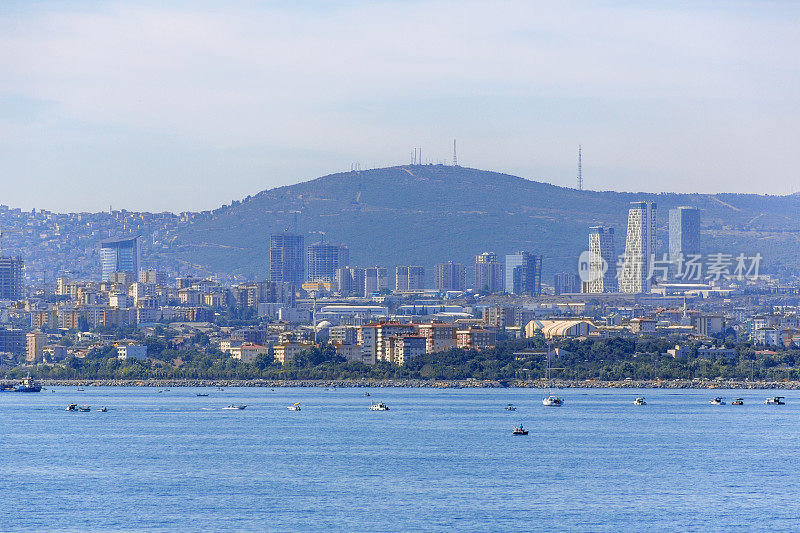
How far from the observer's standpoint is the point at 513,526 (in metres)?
35.6

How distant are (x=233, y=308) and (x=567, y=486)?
155029 mm

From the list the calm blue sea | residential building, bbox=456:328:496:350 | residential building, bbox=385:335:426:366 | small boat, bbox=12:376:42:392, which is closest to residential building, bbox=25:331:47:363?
small boat, bbox=12:376:42:392

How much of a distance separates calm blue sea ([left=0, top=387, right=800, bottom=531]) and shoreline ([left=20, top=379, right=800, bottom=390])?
85.7 feet

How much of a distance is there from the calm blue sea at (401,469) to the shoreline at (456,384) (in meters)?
26.1

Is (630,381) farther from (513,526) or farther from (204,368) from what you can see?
(513,526)

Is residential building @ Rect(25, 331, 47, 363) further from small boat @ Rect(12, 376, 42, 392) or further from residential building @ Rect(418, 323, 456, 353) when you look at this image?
residential building @ Rect(418, 323, 456, 353)

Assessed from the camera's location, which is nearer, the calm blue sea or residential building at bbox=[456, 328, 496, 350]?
the calm blue sea

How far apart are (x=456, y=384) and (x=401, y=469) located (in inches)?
2376

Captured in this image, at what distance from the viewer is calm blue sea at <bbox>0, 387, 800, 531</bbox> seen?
121ft

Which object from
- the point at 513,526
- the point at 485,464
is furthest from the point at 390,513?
the point at 485,464

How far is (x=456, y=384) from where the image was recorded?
106m

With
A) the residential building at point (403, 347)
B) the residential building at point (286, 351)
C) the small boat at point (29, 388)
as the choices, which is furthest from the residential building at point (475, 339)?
the small boat at point (29, 388)

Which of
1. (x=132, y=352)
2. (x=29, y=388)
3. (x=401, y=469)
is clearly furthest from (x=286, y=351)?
(x=401, y=469)

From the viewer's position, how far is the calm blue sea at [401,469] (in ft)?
121
